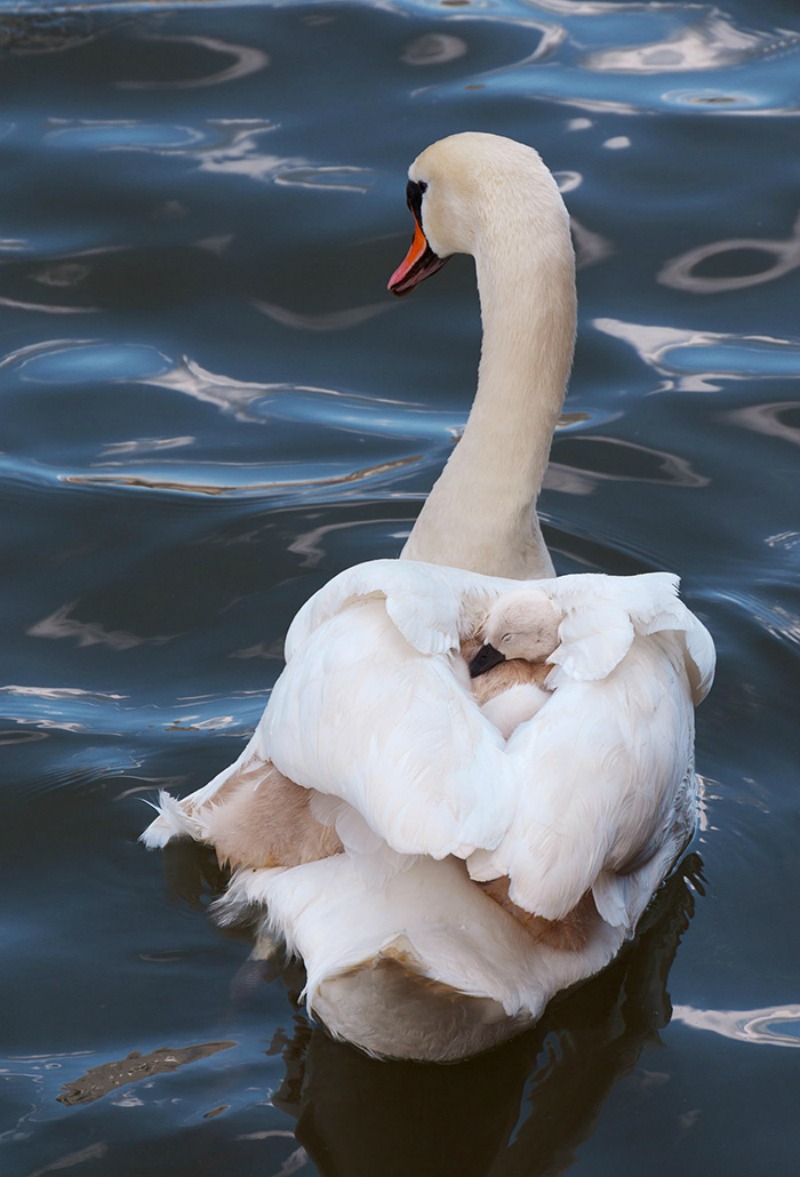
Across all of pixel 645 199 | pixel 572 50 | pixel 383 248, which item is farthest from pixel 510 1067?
pixel 572 50

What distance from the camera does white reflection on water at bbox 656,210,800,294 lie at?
784 centimetres

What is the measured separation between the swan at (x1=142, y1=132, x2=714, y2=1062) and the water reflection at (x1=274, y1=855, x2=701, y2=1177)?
0.16m

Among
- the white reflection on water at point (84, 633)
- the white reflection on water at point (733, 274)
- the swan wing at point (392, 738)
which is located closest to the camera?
the swan wing at point (392, 738)

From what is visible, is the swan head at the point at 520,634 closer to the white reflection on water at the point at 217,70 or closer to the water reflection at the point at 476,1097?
the water reflection at the point at 476,1097

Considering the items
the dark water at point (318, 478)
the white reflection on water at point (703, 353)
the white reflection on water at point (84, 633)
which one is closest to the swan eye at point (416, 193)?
the dark water at point (318, 478)

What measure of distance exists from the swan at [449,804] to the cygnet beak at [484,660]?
1.5 inches

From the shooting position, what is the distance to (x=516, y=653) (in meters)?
3.52

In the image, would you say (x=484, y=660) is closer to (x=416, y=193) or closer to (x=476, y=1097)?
(x=476, y=1097)

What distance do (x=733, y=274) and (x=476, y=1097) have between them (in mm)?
5089

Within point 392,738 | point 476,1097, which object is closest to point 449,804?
point 392,738

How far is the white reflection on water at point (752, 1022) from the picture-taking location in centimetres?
387

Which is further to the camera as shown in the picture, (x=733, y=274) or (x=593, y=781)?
(x=733, y=274)

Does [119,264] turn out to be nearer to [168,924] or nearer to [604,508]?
[604,508]

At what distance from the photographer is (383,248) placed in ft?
25.9
